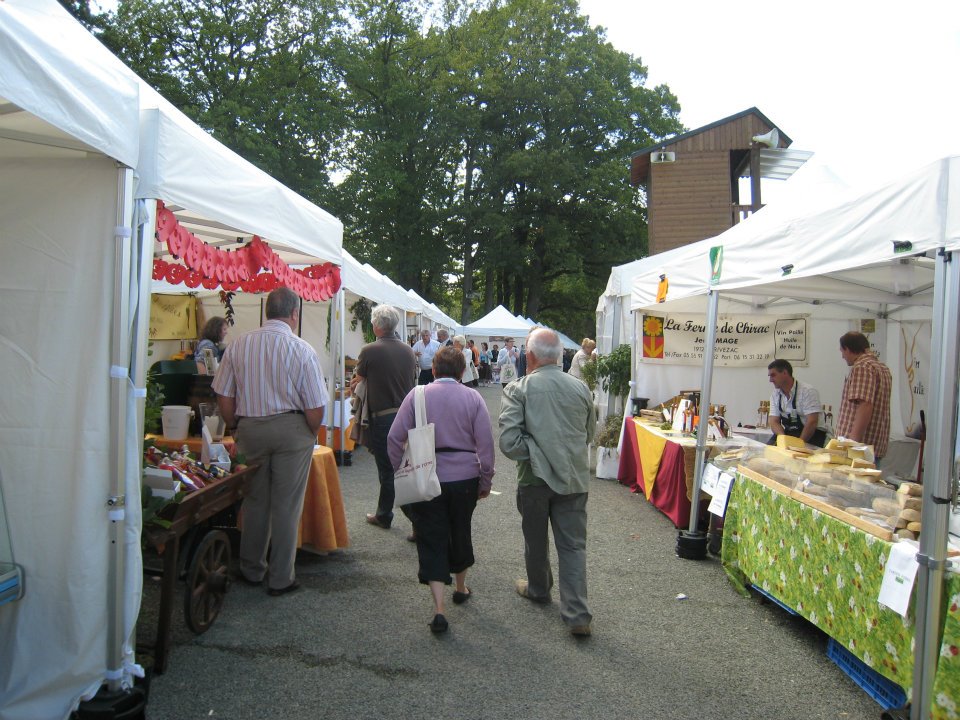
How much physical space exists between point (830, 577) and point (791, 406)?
3028mm

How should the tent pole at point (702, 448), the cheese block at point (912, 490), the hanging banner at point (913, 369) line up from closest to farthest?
1. the cheese block at point (912, 490)
2. the tent pole at point (702, 448)
3. the hanging banner at point (913, 369)

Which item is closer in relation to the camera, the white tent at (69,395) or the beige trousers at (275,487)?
the white tent at (69,395)

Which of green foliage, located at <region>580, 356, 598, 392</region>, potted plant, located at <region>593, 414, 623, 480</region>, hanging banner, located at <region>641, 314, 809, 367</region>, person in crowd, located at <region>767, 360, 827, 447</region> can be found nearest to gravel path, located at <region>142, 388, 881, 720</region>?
person in crowd, located at <region>767, 360, 827, 447</region>

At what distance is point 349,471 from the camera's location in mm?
7957

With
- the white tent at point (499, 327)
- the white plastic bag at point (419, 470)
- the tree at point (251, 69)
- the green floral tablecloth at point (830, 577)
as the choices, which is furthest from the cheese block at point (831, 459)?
the tree at point (251, 69)

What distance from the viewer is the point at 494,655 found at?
3.34m

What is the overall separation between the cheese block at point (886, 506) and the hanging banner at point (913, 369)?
3.95 metres

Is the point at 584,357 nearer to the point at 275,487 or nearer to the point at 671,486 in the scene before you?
the point at 671,486

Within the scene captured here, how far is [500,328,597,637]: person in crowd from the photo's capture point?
11.8 ft

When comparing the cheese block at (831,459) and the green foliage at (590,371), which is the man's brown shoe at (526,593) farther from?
the green foliage at (590,371)

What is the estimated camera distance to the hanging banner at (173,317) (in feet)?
29.3

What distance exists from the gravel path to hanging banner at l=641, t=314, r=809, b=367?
12.5ft

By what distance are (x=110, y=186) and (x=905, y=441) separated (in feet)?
22.0

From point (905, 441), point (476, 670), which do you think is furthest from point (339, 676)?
point (905, 441)
